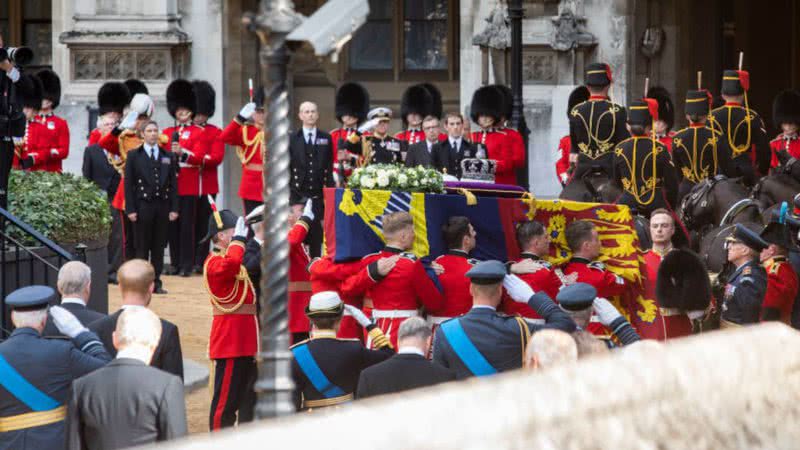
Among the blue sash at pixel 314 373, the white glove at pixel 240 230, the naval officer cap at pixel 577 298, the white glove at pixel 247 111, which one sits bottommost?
the blue sash at pixel 314 373

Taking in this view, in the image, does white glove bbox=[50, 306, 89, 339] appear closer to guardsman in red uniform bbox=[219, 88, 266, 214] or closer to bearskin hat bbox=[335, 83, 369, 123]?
guardsman in red uniform bbox=[219, 88, 266, 214]

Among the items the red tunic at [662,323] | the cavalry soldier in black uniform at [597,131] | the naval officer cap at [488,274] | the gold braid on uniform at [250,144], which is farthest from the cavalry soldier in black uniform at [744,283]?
the gold braid on uniform at [250,144]

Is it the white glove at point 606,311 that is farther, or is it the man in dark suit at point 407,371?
the white glove at point 606,311

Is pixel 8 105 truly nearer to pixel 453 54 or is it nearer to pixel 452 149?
pixel 452 149

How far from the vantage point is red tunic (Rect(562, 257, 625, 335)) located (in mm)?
8523

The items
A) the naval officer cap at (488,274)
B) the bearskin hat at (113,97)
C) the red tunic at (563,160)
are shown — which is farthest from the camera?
the bearskin hat at (113,97)

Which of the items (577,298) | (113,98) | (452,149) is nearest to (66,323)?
(577,298)

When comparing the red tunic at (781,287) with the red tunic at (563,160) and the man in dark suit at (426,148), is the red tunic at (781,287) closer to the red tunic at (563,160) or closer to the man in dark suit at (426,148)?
Result: the man in dark suit at (426,148)

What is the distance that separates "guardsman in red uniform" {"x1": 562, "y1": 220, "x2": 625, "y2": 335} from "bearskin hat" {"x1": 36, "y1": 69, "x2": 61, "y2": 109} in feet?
32.0

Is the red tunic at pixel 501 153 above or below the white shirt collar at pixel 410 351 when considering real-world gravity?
above

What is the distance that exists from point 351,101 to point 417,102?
0.68 m

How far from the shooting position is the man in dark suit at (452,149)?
557 inches

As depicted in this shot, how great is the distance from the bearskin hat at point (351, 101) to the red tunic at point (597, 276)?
8.19m

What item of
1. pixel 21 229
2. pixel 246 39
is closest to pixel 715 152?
pixel 21 229
